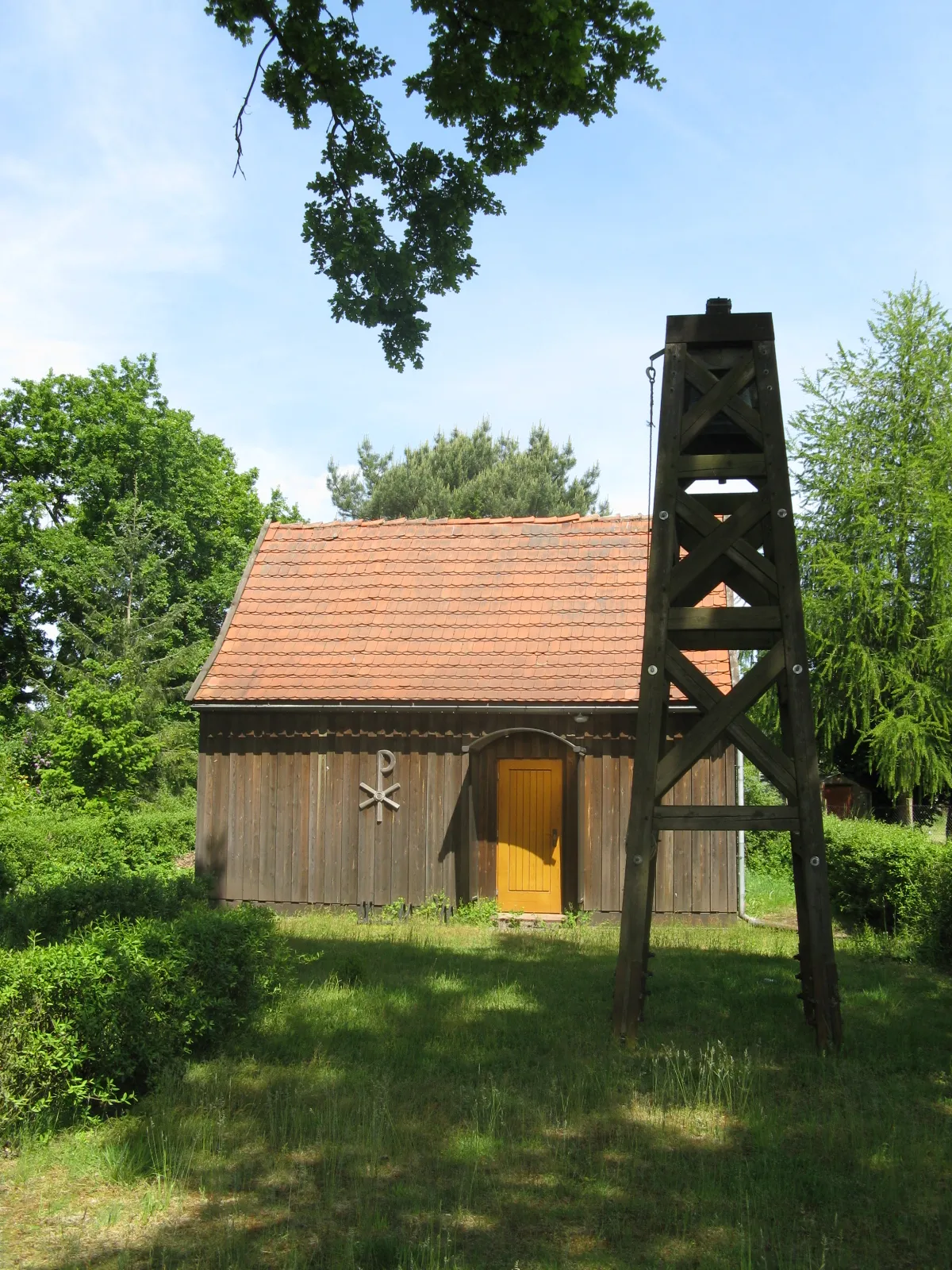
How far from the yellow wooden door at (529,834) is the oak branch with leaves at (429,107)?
29.2ft

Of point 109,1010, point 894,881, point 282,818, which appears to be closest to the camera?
point 109,1010

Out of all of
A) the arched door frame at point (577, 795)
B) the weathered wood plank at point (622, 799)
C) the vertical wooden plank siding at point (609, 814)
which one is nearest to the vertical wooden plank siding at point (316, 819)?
the arched door frame at point (577, 795)

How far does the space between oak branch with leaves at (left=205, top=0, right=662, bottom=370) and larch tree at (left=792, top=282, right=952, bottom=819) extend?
670 inches

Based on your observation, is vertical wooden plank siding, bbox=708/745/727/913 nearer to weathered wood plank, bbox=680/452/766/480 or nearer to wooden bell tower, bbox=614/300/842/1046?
wooden bell tower, bbox=614/300/842/1046

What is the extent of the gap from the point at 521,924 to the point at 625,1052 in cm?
821

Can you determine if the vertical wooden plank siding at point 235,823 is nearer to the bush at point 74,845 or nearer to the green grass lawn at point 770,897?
the bush at point 74,845

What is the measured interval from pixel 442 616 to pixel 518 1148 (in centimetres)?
1233

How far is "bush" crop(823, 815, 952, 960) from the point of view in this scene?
1146 cm

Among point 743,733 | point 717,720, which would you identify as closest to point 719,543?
point 717,720

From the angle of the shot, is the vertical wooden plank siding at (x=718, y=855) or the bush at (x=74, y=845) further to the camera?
the vertical wooden plank siding at (x=718, y=855)

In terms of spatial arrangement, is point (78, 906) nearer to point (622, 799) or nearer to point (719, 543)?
point (719, 543)

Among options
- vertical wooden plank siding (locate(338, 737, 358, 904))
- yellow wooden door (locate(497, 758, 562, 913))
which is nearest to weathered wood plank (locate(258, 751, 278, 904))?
vertical wooden plank siding (locate(338, 737, 358, 904))

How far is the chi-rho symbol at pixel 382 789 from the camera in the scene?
16203 mm

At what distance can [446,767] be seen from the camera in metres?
16.2
